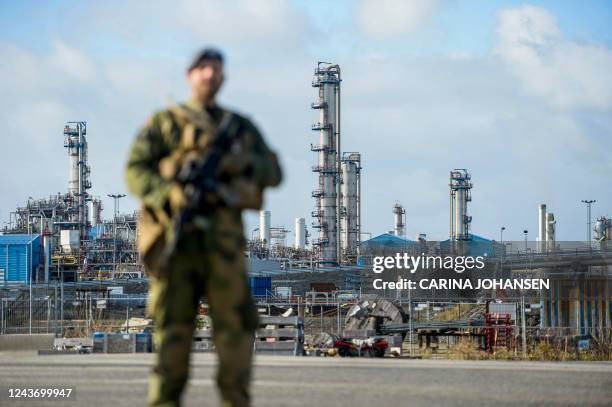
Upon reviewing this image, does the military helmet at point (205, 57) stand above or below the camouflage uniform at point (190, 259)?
above

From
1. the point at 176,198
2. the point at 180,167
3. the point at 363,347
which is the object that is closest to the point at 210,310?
the point at 176,198

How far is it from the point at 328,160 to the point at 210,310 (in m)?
78.0

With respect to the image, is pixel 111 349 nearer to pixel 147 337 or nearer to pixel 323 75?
pixel 147 337

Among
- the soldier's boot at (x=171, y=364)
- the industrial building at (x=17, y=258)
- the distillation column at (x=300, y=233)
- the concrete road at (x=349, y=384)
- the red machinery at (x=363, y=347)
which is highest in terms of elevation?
the distillation column at (x=300, y=233)

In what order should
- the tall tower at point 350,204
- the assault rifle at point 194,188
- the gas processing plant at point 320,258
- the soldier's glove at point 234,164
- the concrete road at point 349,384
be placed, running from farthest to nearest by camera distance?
the tall tower at point 350,204
the gas processing plant at point 320,258
the concrete road at point 349,384
the soldier's glove at point 234,164
the assault rifle at point 194,188

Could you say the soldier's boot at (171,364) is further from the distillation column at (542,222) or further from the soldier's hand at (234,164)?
the distillation column at (542,222)

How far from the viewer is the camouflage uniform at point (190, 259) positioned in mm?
4637

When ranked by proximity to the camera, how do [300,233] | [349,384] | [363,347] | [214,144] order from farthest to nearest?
1. [300,233]
2. [363,347]
3. [349,384]
4. [214,144]

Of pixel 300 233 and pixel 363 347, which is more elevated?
pixel 300 233

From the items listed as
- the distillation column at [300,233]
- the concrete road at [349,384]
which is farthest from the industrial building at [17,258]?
the concrete road at [349,384]

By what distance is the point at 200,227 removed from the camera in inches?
180

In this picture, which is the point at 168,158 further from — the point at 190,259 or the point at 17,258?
the point at 17,258

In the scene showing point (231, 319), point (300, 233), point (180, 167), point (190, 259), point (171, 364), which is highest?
point (300, 233)

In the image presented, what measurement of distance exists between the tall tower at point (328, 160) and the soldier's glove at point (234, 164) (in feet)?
254
